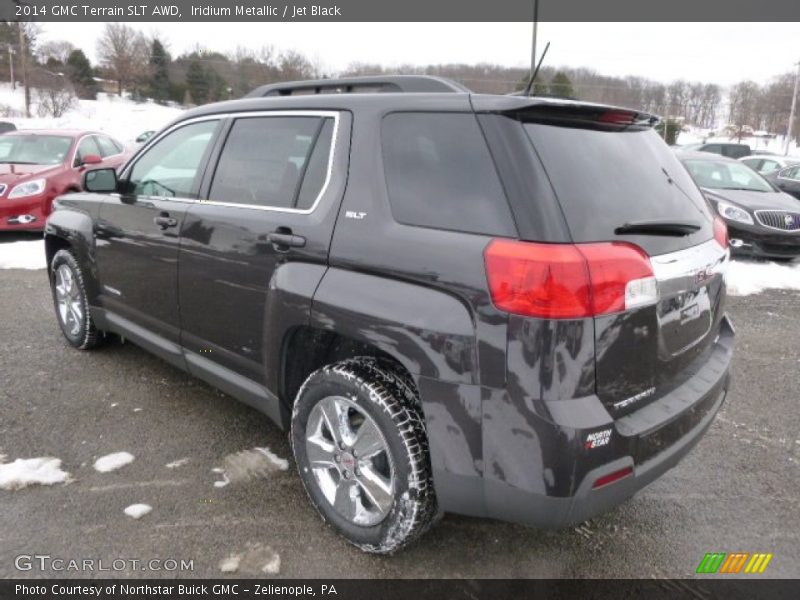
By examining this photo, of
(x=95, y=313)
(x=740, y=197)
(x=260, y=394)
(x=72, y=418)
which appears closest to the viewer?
(x=260, y=394)

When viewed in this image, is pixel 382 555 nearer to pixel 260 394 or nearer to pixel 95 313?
pixel 260 394

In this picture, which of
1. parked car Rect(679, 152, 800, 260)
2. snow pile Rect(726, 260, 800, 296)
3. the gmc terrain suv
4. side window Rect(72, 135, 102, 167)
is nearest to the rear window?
the gmc terrain suv

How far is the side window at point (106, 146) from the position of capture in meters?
10.2

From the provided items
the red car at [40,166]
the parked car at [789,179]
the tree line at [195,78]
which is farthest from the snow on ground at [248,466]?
the tree line at [195,78]

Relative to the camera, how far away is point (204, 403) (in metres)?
3.78

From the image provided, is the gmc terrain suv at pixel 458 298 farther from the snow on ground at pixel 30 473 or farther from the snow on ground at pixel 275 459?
the snow on ground at pixel 30 473

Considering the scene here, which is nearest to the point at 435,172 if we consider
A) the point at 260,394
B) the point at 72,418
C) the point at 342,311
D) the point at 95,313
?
the point at 342,311

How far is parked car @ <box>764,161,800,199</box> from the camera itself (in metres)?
13.6

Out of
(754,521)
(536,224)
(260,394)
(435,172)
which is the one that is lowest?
(754,521)

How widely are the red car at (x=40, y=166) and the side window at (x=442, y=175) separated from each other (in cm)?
720

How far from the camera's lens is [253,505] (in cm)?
275

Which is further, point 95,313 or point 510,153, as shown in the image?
point 95,313

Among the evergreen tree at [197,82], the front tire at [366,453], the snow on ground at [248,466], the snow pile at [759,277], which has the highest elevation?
the evergreen tree at [197,82]

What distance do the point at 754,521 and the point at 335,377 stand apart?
6.70 ft
